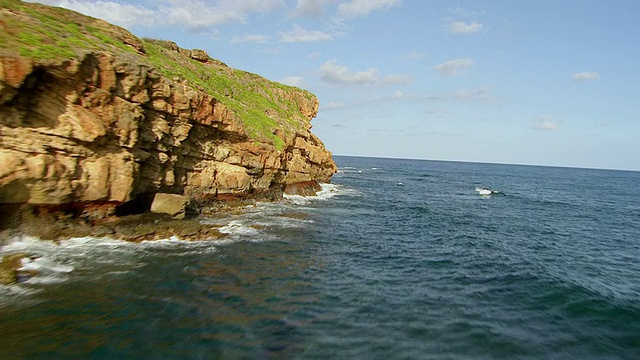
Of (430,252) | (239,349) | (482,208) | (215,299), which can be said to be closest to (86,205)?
(215,299)

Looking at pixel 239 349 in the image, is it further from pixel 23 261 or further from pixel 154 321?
pixel 23 261

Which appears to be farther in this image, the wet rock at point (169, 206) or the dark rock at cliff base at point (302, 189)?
the dark rock at cliff base at point (302, 189)

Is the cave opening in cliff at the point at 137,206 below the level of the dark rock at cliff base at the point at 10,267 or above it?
above

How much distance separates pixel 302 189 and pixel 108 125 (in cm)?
3083

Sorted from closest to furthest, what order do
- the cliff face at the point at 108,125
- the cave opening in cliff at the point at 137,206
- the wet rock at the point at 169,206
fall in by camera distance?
the cliff face at the point at 108,125, the cave opening in cliff at the point at 137,206, the wet rock at the point at 169,206

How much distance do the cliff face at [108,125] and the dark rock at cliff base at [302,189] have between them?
20.1ft

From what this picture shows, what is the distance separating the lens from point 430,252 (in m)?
28.2

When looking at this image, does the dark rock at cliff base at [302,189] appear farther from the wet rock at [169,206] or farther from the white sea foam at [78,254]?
the white sea foam at [78,254]

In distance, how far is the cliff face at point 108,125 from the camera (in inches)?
856

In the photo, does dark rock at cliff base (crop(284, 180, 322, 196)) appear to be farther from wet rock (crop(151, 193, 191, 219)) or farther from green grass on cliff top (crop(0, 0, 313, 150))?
wet rock (crop(151, 193, 191, 219))

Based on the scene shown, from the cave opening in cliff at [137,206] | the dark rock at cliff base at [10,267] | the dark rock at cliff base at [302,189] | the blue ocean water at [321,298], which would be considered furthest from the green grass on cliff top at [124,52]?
the blue ocean water at [321,298]

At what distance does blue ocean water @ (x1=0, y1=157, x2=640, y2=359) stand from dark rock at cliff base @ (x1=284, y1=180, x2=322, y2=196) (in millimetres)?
18754

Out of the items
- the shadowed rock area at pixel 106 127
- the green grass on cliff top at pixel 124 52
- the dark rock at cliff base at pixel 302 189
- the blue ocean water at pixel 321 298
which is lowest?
the blue ocean water at pixel 321 298

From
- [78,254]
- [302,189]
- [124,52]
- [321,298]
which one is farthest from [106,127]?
[302,189]
